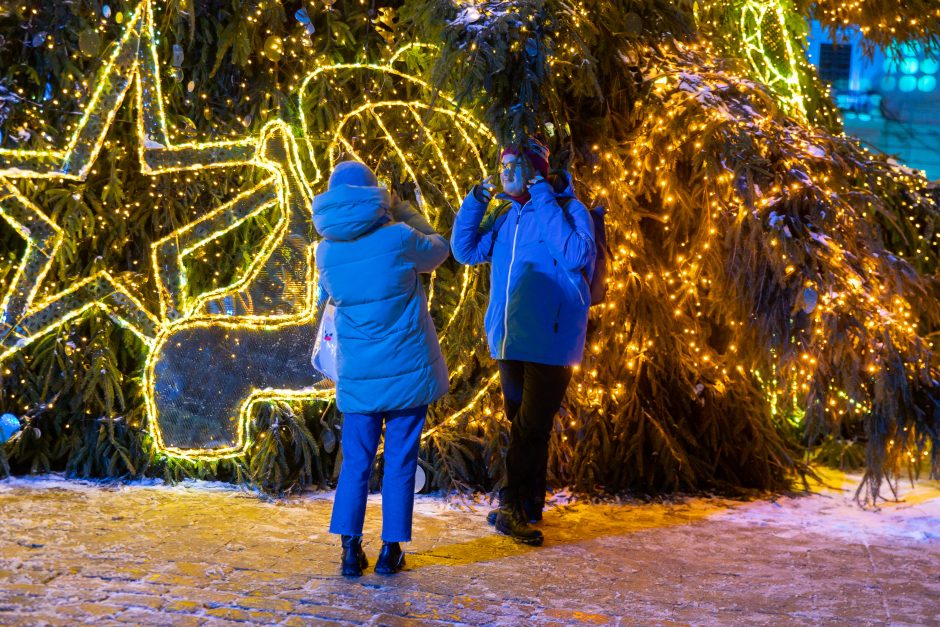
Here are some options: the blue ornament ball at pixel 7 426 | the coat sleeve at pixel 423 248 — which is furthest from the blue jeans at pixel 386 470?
the blue ornament ball at pixel 7 426

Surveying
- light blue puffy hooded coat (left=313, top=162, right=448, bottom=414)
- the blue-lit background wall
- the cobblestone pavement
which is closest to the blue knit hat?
light blue puffy hooded coat (left=313, top=162, right=448, bottom=414)

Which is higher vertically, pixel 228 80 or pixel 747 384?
pixel 228 80

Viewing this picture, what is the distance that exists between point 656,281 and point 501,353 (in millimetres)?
1270

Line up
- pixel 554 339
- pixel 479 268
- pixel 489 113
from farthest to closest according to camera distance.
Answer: pixel 479 268 → pixel 489 113 → pixel 554 339

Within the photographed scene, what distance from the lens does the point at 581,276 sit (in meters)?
4.48

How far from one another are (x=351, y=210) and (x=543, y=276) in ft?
3.23

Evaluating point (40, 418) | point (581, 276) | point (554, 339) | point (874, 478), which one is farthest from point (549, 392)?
point (40, 418)

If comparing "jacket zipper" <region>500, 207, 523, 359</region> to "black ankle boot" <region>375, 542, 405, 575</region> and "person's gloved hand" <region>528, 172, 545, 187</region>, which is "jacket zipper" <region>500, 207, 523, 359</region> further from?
"black ankle boot" <region>375, 542, 405, 575</region>

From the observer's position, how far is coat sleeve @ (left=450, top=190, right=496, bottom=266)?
15.0 ft

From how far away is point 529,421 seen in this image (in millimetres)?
4516

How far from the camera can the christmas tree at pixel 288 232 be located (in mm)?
5223

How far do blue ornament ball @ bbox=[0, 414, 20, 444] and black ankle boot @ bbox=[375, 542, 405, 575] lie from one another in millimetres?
2541

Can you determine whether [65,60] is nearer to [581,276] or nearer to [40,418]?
[40,418]

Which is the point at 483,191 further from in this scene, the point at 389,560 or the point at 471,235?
the point at 389,560
